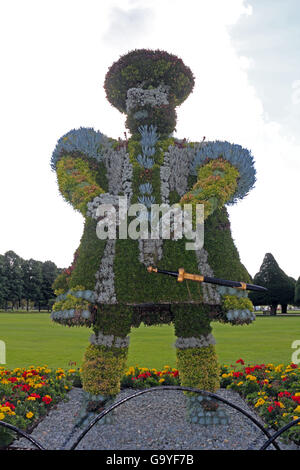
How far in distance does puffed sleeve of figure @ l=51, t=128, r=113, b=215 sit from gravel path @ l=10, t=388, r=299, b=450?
106 inches

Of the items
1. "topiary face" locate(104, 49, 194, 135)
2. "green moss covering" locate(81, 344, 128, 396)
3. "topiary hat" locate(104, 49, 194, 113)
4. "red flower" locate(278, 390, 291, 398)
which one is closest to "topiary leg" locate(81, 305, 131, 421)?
"green moss covering" locate(81, 344, 128, 396)

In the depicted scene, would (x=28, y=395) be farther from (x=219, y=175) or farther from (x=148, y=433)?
(x=219, y=175)

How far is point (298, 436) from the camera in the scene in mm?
4188

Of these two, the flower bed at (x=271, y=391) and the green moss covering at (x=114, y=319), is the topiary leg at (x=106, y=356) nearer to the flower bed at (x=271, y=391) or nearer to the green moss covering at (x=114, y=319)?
the green moss covering at (x=114, y=319)

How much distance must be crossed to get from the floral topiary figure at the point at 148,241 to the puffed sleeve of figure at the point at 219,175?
12 millimetres

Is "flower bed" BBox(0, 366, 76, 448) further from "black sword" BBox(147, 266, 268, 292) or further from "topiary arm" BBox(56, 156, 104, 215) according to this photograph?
"black sword" BBox(147, 266, 268, 292)

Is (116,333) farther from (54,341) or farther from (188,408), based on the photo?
(54,341)

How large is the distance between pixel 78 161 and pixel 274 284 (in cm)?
3566

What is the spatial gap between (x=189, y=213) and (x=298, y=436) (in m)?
2.72

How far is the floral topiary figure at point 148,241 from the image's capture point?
13.8ft

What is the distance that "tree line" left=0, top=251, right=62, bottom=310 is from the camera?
46.8m

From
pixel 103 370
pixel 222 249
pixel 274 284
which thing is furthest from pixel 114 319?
pixel 274 284

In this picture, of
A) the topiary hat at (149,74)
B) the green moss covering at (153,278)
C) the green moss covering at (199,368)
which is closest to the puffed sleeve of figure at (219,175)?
the green moss covering at (153,278)
